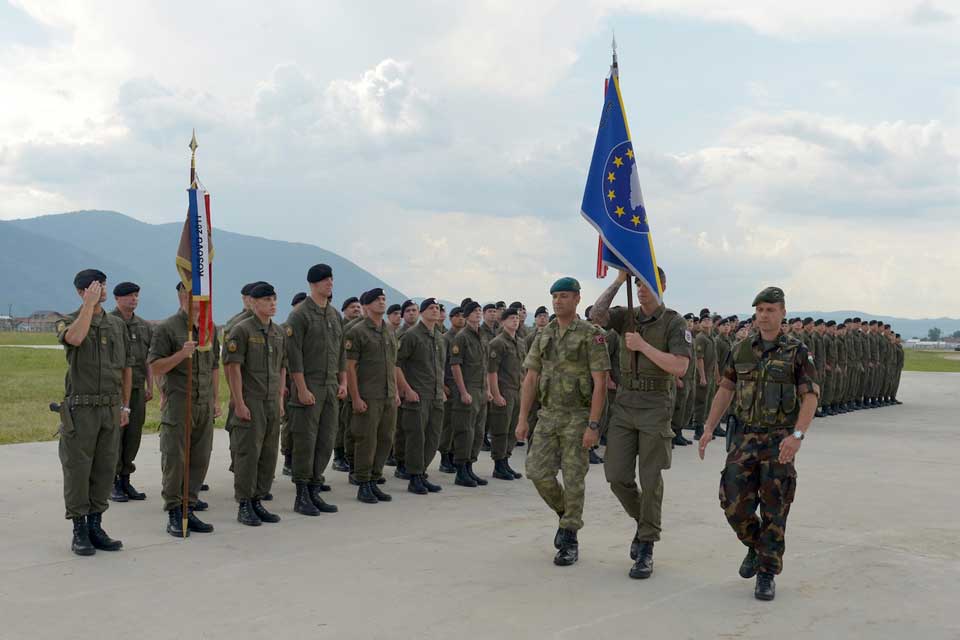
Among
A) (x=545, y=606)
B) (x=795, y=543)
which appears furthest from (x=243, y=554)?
(x=795, y=543)

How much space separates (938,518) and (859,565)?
2.24 m

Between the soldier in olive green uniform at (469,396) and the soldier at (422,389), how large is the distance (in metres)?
0.26

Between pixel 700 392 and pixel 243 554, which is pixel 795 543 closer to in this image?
pixel 243 554

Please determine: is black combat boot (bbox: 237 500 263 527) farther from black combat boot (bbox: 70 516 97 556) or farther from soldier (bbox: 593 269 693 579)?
soldier (bbox: 593 269 693 579)

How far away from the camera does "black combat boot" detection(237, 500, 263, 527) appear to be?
7.14 meters

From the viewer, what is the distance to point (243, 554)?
20.4ft

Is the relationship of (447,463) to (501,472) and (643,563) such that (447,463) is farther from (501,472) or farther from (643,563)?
(643,563)

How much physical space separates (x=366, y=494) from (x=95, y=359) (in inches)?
116

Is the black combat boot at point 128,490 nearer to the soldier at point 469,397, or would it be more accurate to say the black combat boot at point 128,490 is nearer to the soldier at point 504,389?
the soldier at point 469,397

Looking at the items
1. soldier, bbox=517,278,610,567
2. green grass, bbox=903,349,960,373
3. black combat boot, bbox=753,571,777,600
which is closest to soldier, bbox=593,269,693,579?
soldier, bbox=517,278,610,567

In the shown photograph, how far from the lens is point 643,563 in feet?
18.9

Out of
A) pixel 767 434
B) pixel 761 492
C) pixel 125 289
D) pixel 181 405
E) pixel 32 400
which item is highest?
pixel 125 289

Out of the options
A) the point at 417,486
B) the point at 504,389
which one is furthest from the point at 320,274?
the point at 504,389

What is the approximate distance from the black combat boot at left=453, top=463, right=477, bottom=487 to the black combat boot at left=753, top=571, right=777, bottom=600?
14.1 ft
